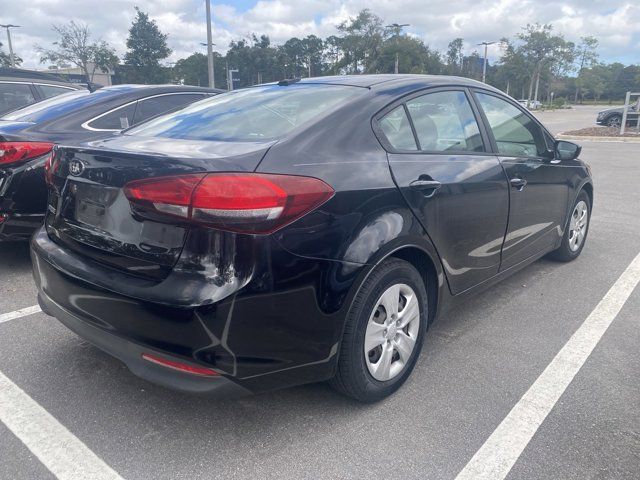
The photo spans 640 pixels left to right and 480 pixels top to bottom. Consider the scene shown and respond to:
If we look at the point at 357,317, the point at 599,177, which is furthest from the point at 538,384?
the point at 599,177

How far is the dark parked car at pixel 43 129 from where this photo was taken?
4.02 meters

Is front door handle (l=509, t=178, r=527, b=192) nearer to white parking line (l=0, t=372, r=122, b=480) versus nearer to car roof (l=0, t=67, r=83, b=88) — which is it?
white parking line (l=0, t=372, r=122, b=480)

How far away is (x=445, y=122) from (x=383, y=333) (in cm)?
134

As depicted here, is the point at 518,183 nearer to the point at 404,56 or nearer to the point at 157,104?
the point at 157,104

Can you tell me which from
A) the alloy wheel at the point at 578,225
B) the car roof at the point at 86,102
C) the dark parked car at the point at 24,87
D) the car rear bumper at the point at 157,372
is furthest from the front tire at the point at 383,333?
the dark parked car at the point at 24,87

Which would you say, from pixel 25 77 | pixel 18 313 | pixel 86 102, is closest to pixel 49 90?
pixel 25 77

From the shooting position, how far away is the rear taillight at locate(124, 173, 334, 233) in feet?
6.37

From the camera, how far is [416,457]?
2.19 metres

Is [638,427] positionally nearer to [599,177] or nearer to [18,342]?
[18,342]

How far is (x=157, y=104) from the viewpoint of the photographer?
522 centimetres

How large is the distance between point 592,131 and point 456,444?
23.6m

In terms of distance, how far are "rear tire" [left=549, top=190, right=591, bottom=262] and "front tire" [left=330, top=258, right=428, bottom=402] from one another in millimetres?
2486

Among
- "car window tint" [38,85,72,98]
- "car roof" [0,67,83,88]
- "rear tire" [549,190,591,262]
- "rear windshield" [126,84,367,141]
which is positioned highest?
"car roof" [0,67,83,88]

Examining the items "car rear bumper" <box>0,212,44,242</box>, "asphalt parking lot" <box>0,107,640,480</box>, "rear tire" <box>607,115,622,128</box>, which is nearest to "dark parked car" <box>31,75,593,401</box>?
"asphalt parking lot" <box>0,107,640,480</box>
